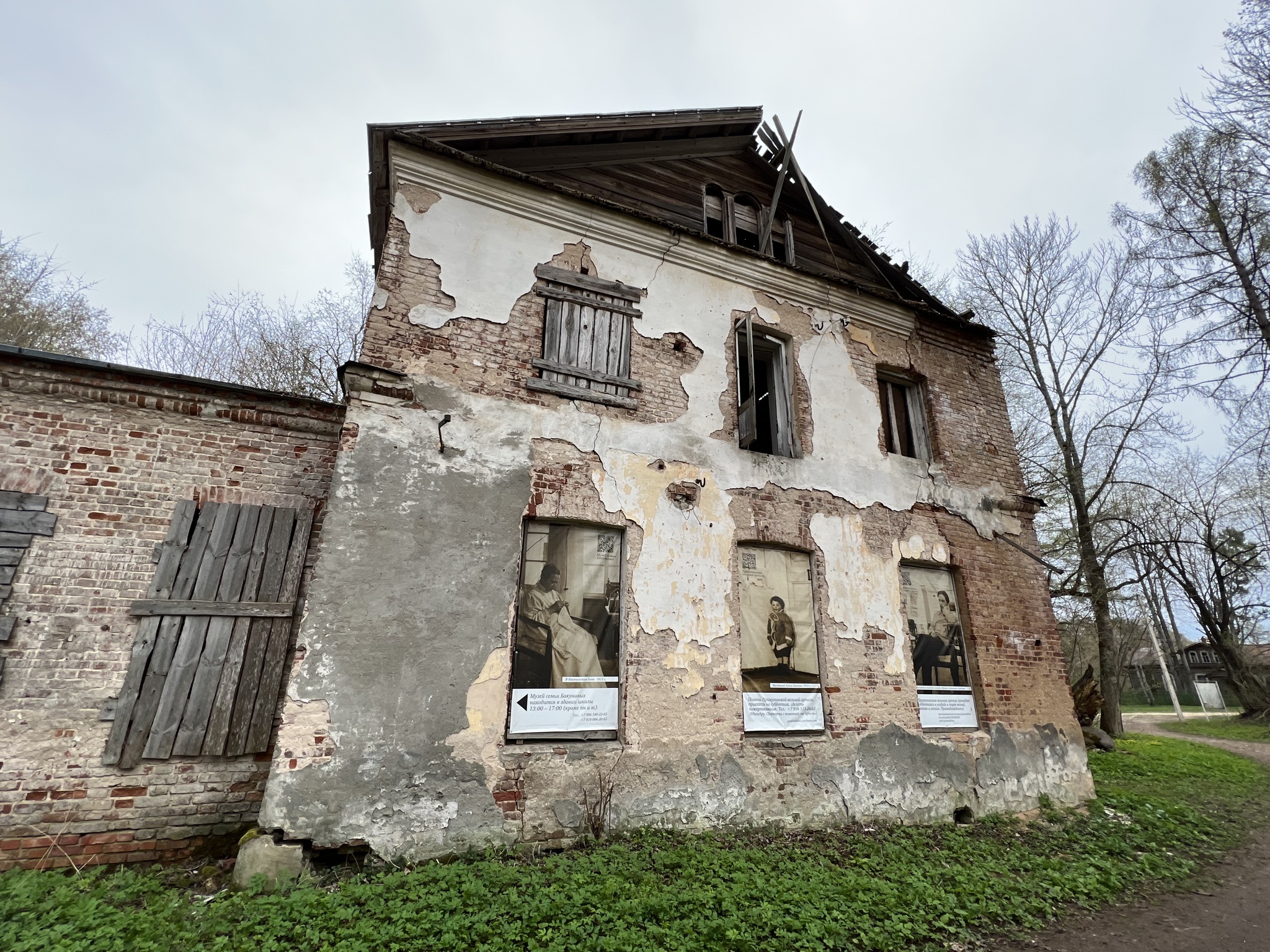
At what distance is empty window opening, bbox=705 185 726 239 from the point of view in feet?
27.6

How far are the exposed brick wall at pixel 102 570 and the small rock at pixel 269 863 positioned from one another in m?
0.79

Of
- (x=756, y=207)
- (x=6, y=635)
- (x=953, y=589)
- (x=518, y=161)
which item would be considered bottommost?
(x=6, y=635)

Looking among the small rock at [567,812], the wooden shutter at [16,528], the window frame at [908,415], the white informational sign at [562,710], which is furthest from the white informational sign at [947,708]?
the wooden shutter at [16,528]

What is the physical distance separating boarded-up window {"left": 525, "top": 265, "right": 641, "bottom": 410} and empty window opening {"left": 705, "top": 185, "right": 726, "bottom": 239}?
230 centimetres

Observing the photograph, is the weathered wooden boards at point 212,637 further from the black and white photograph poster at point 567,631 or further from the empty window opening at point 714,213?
the empty window opening at point 714,213

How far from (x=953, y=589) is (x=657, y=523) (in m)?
4.28

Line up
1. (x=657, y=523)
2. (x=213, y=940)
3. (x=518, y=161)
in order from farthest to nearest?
1. (x=518, y=161)
2. (x=657, y=523)
3. (x=213, y=940)

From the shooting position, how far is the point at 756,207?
28.9 feet

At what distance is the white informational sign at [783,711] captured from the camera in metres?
5.89

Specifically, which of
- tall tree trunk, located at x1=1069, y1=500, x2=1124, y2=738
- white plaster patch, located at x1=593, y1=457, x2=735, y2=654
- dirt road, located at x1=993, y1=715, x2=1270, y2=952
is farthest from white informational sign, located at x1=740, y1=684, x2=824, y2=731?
tall tree trunk, located at x1=1069, y1=500, x2=1124, y2=738

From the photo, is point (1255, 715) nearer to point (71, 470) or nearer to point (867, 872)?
point (867, 872)

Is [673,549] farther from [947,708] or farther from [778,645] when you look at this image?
[947,708]

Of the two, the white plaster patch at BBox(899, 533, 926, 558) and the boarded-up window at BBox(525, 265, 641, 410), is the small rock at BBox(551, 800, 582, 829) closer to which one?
the boarded-up window at BBox(525, 265, 641, 410)

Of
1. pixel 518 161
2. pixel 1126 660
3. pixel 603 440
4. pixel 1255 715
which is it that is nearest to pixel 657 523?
pixel 603 440
